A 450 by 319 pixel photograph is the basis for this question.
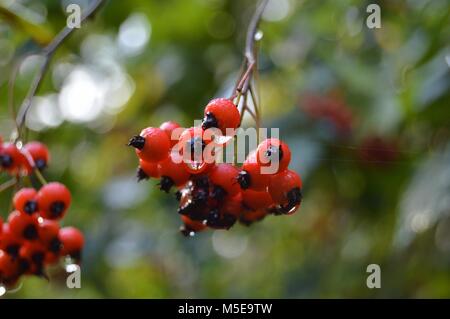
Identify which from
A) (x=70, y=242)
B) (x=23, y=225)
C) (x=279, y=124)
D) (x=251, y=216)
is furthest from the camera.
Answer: (x=279, y=124)

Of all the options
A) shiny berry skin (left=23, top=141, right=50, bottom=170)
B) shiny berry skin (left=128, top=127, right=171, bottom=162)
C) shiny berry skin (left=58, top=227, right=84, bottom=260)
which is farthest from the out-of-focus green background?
shiny berry skin (left=128, top=127, right=171, bottom=162)

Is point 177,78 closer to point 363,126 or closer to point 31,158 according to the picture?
point 363,126

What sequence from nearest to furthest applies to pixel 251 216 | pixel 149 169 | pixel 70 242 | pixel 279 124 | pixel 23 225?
pixel 149 169, pixel 251 216, pixel 23 225, pixel 70 242, pixel 279 124

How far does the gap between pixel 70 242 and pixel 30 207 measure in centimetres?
25

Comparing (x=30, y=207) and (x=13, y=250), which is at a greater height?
(x=30, y=207)

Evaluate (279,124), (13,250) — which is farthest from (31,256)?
(279,124)

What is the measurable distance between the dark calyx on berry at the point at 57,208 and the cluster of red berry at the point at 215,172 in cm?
38

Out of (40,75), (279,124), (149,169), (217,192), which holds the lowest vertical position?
(217,192)

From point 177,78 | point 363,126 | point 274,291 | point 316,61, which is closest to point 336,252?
point 274,291

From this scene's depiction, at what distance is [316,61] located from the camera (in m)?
3.62

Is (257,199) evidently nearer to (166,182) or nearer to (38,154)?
(166,182)

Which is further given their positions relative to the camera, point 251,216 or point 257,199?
point 251,216

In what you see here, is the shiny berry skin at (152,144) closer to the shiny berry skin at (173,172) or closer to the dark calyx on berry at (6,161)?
the shiny berry skin at (173,172)

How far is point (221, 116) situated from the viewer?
1.57 metres
